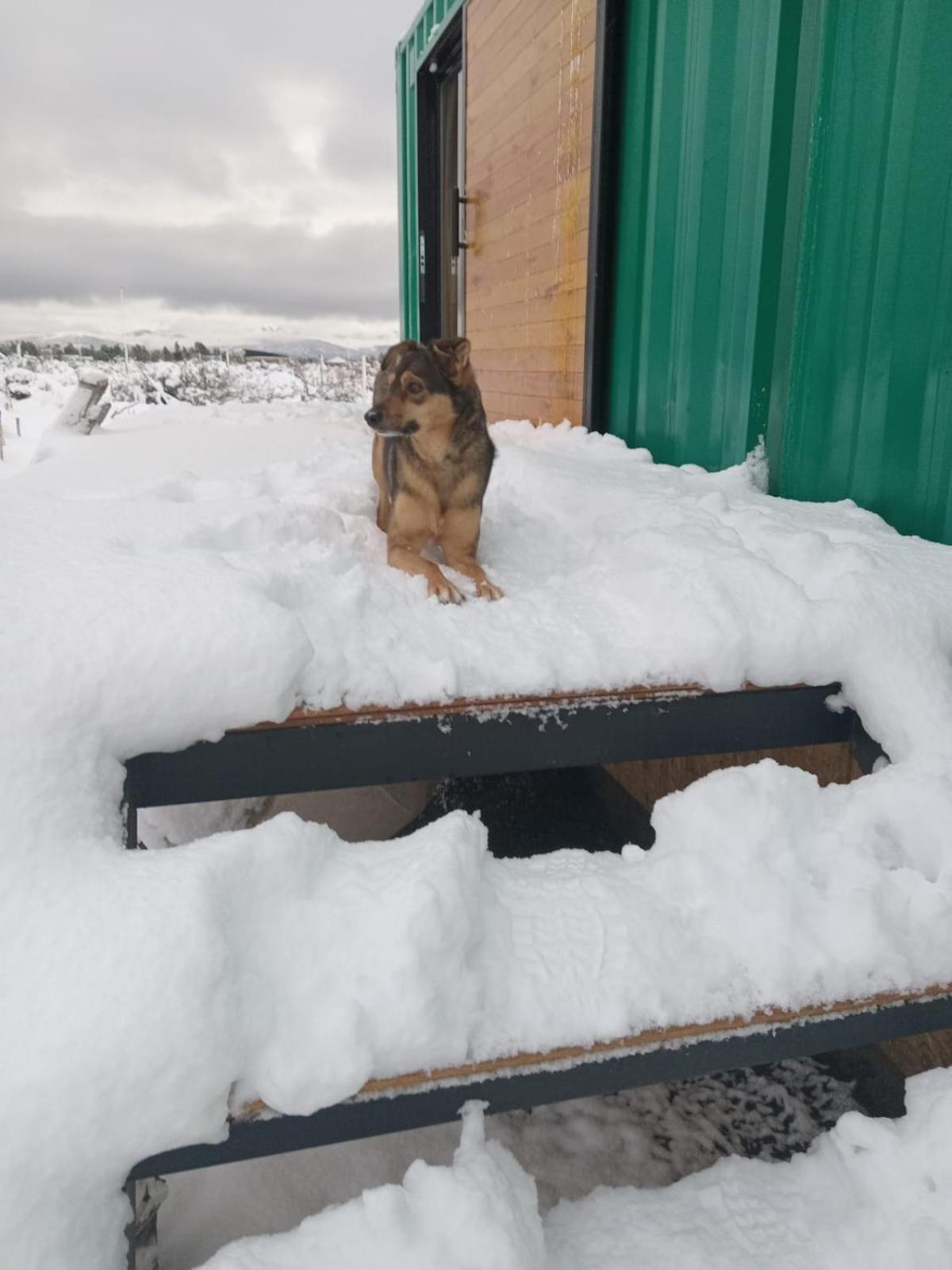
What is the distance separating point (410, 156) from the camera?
28.7ft

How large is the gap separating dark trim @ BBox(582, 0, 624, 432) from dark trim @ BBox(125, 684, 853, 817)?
3.12 m

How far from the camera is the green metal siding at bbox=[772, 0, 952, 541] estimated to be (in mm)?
2307

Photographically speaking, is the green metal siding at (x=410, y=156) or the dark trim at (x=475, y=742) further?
the green metal siding at (x=410, y=156)

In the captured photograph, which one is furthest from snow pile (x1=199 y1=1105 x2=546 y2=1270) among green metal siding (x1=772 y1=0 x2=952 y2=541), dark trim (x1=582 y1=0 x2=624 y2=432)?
dark trim (x1=582 y1=0 x2=624 y2=432)

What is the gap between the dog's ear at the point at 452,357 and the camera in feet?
8.27

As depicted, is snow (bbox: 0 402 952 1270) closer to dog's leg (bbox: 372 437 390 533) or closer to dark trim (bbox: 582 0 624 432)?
dog's leg (bbox: 372 437 390 533)

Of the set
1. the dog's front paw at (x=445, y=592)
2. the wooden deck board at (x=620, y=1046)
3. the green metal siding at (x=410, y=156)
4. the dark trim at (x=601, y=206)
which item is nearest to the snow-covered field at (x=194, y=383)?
the green metal siding at (x=410, y=156)

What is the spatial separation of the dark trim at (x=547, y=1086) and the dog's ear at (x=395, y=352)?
6.65ft

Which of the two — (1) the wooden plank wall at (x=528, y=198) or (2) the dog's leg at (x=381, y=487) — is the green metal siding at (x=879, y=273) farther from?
(1) the wooden plank wall at (x=528, y=198)

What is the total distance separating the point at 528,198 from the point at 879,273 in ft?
11.3

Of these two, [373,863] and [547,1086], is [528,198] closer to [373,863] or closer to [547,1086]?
[373,863]

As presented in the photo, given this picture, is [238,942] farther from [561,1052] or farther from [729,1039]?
[729,1039]

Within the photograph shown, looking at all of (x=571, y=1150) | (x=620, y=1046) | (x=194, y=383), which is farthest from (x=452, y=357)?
(x=194, y=383)

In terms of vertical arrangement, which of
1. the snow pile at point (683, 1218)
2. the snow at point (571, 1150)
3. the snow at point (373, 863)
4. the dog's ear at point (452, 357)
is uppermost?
the dog's ear at point (452, 357)
